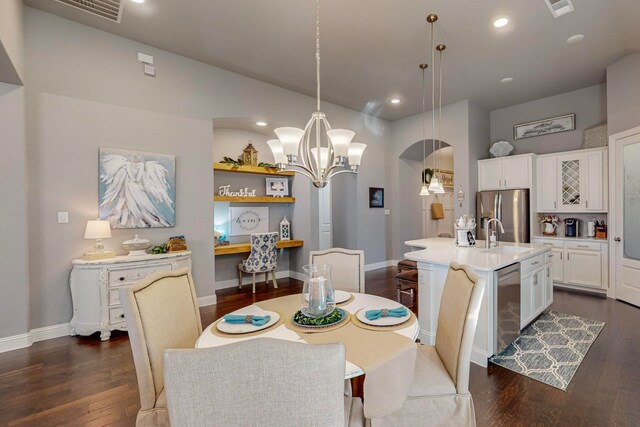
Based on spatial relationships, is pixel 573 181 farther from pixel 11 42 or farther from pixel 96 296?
pixel 11 42

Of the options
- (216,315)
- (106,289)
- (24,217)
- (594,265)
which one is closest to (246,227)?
(216,315)

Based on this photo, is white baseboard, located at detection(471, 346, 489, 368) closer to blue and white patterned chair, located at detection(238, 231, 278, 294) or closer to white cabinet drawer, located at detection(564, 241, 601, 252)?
blue and white patterned chair, located at detection(238, 231, 278, 294)

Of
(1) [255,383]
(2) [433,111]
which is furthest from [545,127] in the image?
(1) [255,383]

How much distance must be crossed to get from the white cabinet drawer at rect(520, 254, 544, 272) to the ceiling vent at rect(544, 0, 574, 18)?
8.22ft

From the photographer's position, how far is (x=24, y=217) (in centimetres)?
287

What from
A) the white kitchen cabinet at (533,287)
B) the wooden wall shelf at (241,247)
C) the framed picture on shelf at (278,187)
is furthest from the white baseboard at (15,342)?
the white kitchen cabinet at (533,287)

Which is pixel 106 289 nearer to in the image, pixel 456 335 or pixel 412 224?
pixel 456 335

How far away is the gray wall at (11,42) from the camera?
2340 mm

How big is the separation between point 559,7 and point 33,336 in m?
6.21

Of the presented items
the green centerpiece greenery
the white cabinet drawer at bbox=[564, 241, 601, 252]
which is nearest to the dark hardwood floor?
the green centerpiece greenery

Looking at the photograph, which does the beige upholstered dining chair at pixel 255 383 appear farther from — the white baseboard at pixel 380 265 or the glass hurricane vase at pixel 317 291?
the white baseboard at pixel 380 265

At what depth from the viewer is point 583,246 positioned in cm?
453

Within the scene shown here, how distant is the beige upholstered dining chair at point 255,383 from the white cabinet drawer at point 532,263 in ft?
9.36

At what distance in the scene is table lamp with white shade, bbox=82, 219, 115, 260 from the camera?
10.2ft
